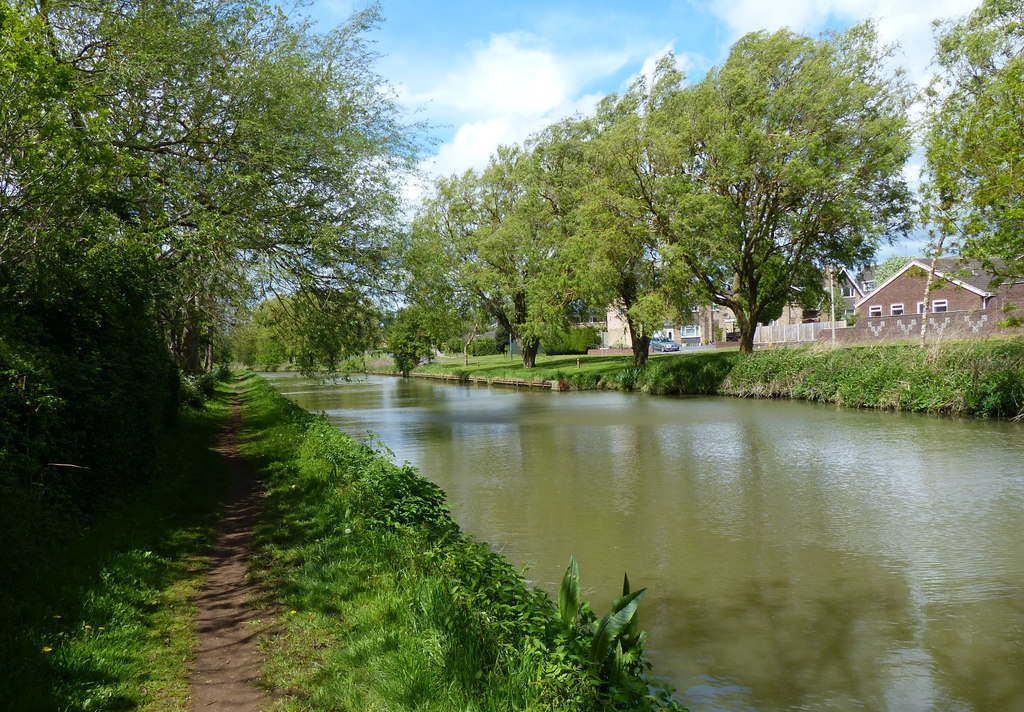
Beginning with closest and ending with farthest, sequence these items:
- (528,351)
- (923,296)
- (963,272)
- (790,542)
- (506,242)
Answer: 1. (790,542)
2. (963,272)
3. (506,242)
4. (923,296)
5. (528,351)

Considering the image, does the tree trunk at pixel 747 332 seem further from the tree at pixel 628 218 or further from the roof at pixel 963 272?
the roof at pixel 963 272

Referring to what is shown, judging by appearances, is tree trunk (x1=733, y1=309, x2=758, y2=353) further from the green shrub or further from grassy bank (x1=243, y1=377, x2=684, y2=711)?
the green shrub

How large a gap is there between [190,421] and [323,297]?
536 cm

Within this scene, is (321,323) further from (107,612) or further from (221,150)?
(107,612)

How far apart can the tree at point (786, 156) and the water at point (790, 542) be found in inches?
440

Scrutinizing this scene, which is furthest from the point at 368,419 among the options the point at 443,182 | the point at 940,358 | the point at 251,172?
the point at 443,182

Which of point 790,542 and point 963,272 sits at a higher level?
point 963,272

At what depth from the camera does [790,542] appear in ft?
28.3

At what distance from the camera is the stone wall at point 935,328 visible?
2433 cm

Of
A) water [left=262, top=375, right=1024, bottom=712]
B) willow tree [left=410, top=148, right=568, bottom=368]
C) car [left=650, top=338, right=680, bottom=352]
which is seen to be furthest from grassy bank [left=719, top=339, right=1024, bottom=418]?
car [left=650, top=338, right=680, bottom=352]

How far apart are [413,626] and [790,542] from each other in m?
5.65

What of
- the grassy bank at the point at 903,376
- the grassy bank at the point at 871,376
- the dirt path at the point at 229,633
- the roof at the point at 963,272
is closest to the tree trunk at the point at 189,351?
the dirt path at the point at 229,633

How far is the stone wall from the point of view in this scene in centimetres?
2433

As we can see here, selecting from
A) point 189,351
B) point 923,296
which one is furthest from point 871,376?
point 923,296
